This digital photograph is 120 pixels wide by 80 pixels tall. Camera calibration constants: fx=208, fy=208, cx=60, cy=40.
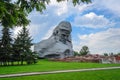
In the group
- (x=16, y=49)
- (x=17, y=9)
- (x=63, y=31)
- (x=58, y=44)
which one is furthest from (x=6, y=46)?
(x=63, y=31)

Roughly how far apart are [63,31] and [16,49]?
90.6ft

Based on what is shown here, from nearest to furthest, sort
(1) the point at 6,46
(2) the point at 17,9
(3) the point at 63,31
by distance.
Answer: (2) the point at 17,9, (1) the point at 6,46, (3) the point at 63,31

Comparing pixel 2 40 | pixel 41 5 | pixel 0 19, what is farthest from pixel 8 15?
pixel 2 40

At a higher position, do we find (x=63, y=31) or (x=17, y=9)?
(x=63, y=31)

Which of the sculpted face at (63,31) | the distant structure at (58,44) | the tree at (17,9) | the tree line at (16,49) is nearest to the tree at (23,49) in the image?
the tree line at (16,49)

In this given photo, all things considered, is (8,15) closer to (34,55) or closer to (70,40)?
(34,55)

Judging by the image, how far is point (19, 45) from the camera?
119 ft

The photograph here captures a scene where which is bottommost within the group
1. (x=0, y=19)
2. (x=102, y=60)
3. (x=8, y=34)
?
(x=102, y=60)

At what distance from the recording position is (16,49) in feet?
118

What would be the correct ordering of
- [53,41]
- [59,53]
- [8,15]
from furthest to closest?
1. [53,41]
2. [59,53]
3. [8,15]

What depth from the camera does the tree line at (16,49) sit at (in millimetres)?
34969

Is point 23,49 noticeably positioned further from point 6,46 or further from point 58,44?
point 58,44

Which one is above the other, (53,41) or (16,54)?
(53,41)

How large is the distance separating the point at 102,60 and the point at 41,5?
29460 millimetres
